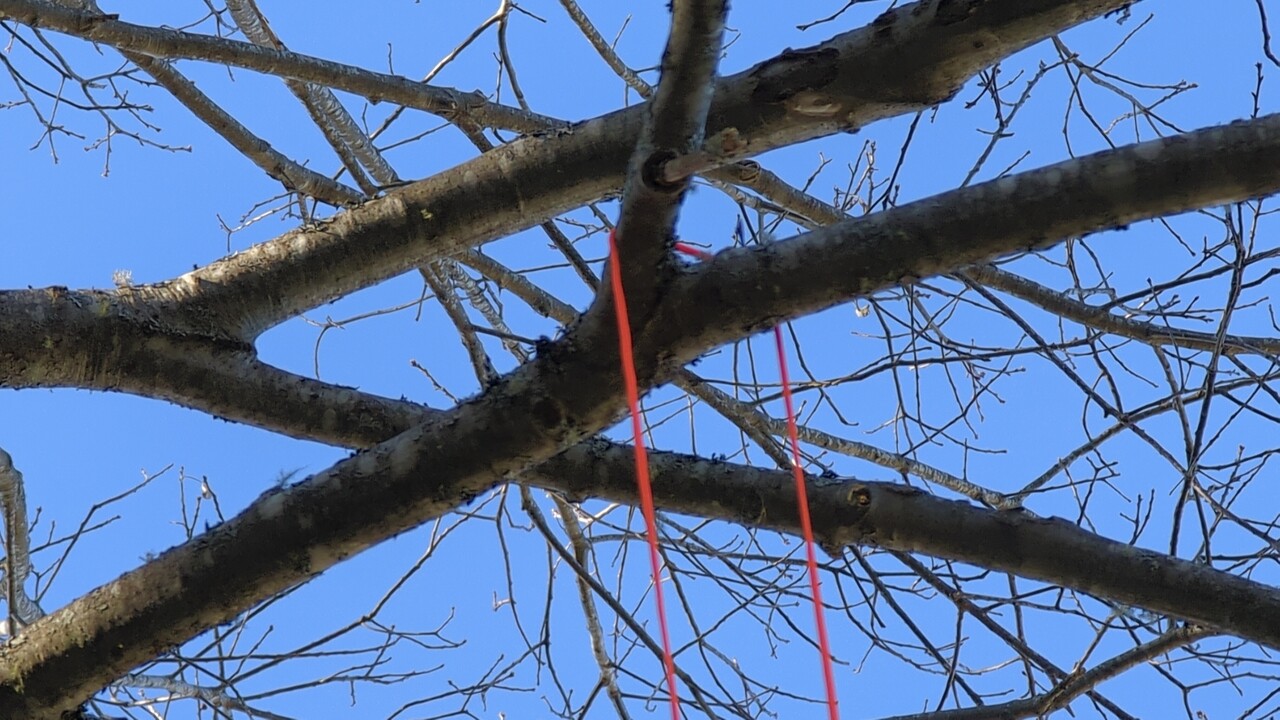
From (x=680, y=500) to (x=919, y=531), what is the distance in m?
0.30

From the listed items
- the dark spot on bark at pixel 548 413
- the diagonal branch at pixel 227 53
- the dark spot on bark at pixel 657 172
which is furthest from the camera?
the diagonal branch at pixel 227 53

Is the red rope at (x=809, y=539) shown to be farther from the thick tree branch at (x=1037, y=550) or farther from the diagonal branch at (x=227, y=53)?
the diagonal branch at (x=227, y=53)

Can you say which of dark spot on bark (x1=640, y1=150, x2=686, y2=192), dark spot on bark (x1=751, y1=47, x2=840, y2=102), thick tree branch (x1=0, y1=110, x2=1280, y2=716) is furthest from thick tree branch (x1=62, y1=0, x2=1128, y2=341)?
dark spot on bark (x1=640, y1=150, x2=686, y2=192)

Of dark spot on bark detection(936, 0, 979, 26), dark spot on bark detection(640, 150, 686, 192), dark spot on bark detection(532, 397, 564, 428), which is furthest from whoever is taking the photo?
dark spot on bark detection(936, 0, 979, 26)

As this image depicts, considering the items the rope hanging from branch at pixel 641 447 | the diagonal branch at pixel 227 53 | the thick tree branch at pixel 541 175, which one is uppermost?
the diagonal branch at pixel 227 53

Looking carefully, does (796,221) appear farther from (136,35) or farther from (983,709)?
(136,35)

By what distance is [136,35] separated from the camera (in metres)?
1.83

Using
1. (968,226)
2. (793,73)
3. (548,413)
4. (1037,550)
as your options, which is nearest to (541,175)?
(793,73)

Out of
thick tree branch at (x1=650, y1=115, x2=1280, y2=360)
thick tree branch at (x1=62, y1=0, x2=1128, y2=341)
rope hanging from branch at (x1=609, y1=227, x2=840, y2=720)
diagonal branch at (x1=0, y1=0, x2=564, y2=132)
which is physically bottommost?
rope hanging from branch at (x1=609, y1=227, x2=840, y2=720)

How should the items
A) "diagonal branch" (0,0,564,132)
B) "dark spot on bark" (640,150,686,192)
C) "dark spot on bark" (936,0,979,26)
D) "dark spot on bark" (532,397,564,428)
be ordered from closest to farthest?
"dark spot on bark" (640,150,686,192) < "dark spot on bark" (532,397,564,428) < "dark spot on bark" (936,0,979,26) < "diagonal branch" (0,0,564,132)

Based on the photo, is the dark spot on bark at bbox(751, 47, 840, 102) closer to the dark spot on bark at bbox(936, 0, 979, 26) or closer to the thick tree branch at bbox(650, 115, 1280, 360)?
the dark spot on bark at bbox(936, 0, 979, 26)

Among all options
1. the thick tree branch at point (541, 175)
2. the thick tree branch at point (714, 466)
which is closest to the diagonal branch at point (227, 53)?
the thick tree branch at point (541, 175)

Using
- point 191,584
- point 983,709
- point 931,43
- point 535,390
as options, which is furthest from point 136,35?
point 983,709

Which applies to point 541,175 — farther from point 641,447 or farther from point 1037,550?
point 1037,550
